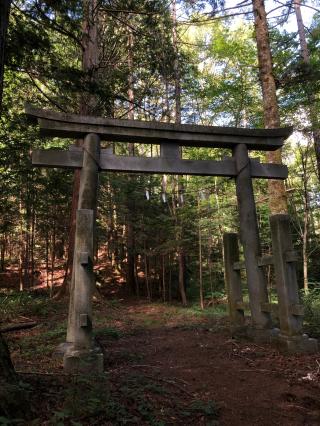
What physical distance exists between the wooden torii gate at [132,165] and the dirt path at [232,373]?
2.47 ft

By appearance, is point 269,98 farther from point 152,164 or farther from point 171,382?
point 171,382

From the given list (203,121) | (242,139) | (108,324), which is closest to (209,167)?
(242,139)

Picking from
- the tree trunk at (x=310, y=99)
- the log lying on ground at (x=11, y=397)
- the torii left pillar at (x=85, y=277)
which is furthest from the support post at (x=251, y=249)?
the tree trunk at (x=310, y=99)

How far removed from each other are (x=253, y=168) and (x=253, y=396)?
13.5ft

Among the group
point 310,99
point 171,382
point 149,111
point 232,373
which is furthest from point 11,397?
point 310,99

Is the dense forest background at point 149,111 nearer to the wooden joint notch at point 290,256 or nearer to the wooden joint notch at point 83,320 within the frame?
the wooden joint notch at point 290,256

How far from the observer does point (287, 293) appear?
5.71 metres

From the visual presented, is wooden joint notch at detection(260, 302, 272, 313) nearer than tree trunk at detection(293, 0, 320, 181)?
Yes

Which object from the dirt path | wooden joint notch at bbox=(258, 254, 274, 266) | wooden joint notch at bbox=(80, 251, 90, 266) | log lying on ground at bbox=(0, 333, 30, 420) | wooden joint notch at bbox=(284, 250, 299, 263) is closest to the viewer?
log lying on ground at bbox=(0, 333, 30, 420)

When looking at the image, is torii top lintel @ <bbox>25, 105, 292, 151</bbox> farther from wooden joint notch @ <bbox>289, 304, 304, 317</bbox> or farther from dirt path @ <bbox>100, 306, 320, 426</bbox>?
dirt path @ <bbox>100, 306, 320, 426</bbox>

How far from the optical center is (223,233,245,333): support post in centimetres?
701

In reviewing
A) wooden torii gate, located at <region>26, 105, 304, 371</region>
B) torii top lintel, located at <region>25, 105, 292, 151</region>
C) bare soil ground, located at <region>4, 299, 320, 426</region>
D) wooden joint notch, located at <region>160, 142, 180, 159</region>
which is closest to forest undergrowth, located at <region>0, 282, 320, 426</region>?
bare soil ground, located at <region>4, 299, 320, 426</region>

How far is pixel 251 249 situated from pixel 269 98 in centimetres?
438

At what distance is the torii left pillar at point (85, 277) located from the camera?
4578 mm
